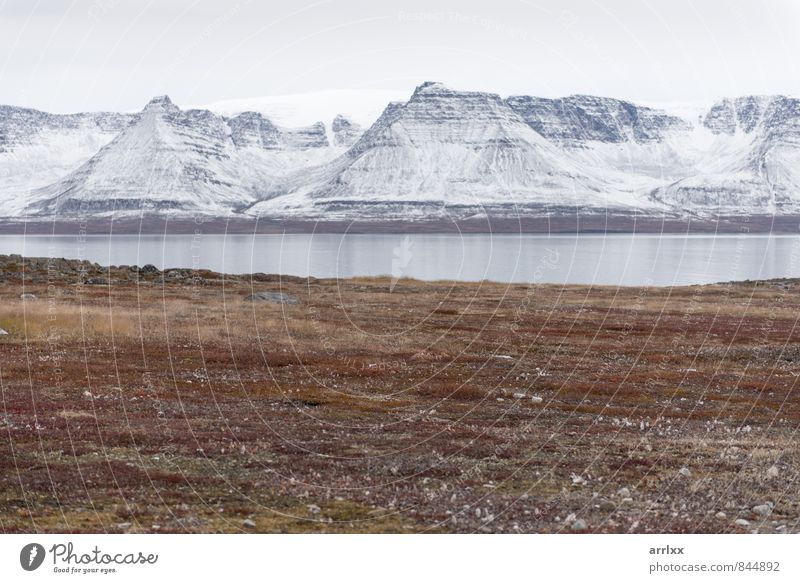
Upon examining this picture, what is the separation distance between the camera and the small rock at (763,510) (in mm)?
19969

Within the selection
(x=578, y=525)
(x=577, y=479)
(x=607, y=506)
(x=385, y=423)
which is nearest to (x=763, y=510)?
(x=607, y=506)

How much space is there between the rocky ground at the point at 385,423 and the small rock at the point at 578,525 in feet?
0.16

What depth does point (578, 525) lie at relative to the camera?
18.6 m

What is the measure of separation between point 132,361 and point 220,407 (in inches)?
393

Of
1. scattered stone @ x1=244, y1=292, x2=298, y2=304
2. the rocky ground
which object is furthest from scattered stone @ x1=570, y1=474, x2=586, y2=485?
scattered stone @ x1=244, y1=292, x2=298, y2=304

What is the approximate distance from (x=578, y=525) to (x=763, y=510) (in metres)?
4.25

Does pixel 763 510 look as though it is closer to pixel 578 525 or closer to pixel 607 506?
pixel 607 506

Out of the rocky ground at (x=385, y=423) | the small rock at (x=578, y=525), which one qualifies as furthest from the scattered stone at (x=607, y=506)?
the small rock at (x=578, y=525)

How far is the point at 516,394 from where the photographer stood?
34156 millimetres

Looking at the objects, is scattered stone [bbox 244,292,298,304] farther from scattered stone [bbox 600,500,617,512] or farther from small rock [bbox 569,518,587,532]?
small rock [bbox 569,518,587,532]

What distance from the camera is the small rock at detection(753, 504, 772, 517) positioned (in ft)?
65.5

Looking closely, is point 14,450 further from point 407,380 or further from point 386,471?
point 407,380

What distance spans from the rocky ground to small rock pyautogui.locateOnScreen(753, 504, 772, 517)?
73 mm

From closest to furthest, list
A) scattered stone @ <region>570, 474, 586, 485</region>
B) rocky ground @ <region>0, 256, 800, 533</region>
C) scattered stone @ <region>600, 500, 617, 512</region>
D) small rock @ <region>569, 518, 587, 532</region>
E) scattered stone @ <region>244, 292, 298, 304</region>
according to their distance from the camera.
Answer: small rock @ <region>569, 518, 587, 532</region> < rocky ground @ <region>0, 256, 800, 533</region> < scattered stone @ <region>600, 500, 617, 512</region> < scattered stone @ <region>570, 474, 586, 485</region> < scattered stone @ <region>244, 292, 298, 304</region>
